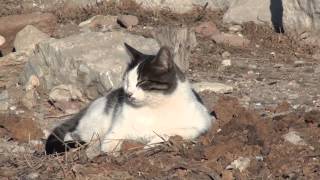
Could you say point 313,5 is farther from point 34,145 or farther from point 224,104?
point 34,145

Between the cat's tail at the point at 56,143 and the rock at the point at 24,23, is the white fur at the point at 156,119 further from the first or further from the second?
the rock at the point at 24,23

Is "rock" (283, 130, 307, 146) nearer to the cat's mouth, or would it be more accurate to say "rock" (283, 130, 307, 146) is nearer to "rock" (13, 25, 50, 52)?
the cat's mouth

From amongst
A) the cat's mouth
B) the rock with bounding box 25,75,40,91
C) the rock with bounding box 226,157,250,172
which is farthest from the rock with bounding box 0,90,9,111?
the rock with bounding box 226,157,250,172

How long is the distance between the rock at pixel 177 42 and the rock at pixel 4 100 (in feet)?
6.02

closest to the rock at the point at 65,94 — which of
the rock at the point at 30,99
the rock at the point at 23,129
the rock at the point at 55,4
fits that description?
the rock at the point at 30,99

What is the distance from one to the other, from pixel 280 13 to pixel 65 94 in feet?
13.4

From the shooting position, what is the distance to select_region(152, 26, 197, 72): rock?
28.3 feet

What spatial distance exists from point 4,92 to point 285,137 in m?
3.84

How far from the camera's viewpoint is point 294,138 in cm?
566

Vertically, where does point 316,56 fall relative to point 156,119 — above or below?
below

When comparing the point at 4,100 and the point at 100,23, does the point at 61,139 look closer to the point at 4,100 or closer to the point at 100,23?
the point at 4,100

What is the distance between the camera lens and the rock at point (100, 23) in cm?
1102

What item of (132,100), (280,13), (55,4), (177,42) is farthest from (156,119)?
(55,4)

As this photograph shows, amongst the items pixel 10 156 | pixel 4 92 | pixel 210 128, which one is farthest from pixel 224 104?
pixel 4 92
